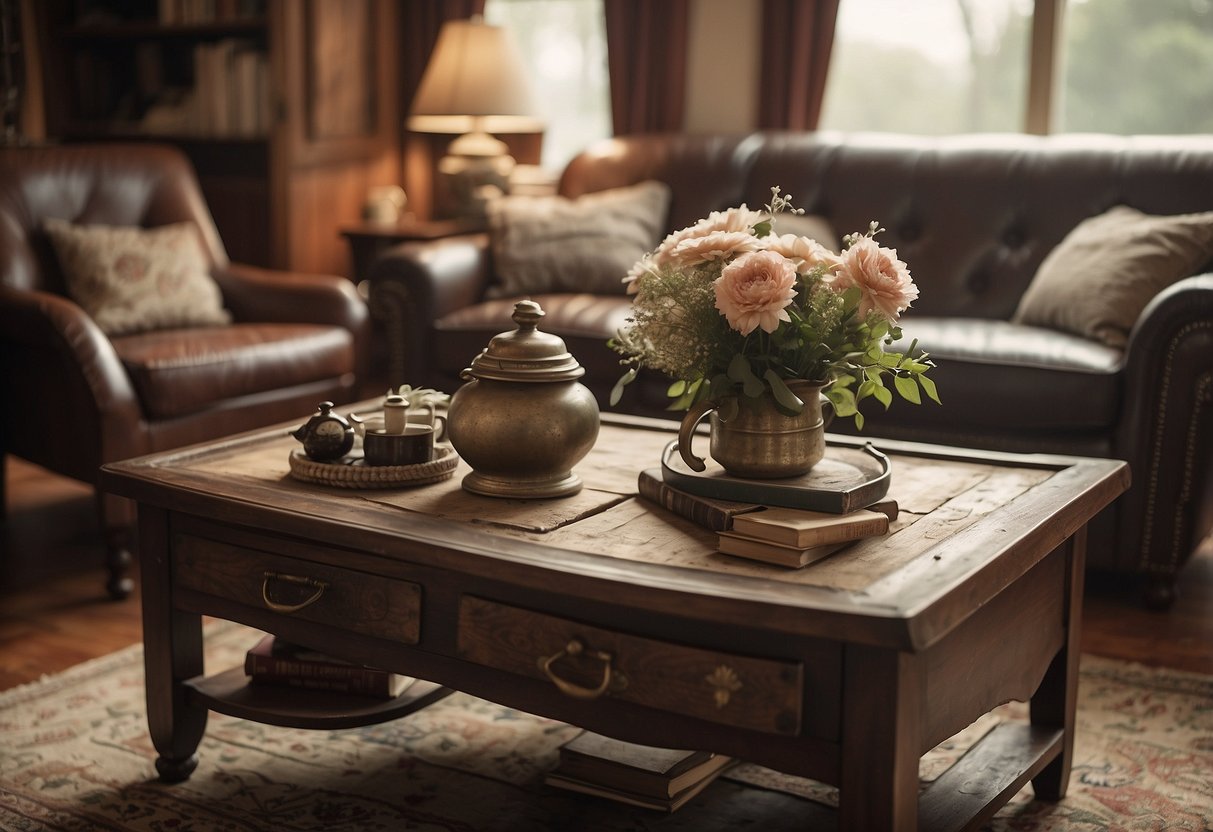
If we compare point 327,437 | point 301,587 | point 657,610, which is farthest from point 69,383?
point 657,610

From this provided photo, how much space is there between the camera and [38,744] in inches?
86.4

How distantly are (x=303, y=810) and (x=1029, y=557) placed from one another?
1083mm

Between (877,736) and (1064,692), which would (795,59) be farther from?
(877,736)

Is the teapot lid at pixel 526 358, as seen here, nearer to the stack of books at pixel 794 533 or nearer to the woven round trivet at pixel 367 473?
the woven round trivet at pixel 367 473

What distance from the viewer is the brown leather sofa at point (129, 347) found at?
2.97 m

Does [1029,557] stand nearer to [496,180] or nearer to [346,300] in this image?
[346,300]

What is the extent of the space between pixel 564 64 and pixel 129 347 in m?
2.33

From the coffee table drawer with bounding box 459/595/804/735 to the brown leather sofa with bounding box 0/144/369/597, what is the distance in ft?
5.07

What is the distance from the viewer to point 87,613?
2.82 metres

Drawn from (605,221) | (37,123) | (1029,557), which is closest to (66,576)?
(605,221)

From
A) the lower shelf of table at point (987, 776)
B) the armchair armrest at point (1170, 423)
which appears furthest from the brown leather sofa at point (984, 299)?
the lower shelf of table at point (987, 776)

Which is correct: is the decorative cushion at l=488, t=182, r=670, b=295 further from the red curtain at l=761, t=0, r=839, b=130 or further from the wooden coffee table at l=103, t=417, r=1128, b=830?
the wooden coffee table at l=103, t=417, r=1128, b=830

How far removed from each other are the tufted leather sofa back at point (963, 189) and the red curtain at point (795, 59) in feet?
1.29

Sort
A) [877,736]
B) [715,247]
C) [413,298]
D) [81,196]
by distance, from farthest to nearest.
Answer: [81,196], [413,298], [715,247], [877,736]
